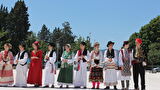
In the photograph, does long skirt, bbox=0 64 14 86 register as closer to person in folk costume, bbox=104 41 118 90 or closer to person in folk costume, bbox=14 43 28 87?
person in folk costume, bbox=14 43 28 87

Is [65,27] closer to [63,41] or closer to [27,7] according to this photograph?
[63,41]

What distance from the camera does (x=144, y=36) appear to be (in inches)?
2256

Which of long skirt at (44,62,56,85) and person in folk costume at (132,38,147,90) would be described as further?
long skirt at (44,62,56,85)

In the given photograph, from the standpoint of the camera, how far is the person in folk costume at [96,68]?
10289 mm

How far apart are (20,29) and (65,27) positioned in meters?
48.2

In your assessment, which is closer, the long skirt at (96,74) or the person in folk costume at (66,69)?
the long skirt at (96,74)

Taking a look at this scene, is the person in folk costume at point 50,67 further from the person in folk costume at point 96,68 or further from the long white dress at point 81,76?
the person in folk costume at point 96,68

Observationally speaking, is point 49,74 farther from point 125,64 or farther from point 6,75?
point 125,64

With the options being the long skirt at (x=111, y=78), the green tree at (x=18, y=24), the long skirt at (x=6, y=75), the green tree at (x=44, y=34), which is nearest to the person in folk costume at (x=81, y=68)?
the long skirt at (x=111, y=78)

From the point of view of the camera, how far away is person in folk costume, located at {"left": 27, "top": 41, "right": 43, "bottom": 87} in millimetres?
10953

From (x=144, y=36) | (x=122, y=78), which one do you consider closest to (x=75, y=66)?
(x=122, y=78)

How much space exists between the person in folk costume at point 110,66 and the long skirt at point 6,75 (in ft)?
12.0

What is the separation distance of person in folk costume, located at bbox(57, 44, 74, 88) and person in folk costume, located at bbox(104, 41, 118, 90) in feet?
4.53

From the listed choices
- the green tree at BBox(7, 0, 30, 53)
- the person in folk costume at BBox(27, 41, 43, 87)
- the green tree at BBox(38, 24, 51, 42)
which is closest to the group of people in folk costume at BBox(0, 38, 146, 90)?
the person in folk costume at BBox(27, 41, 43, 87)
